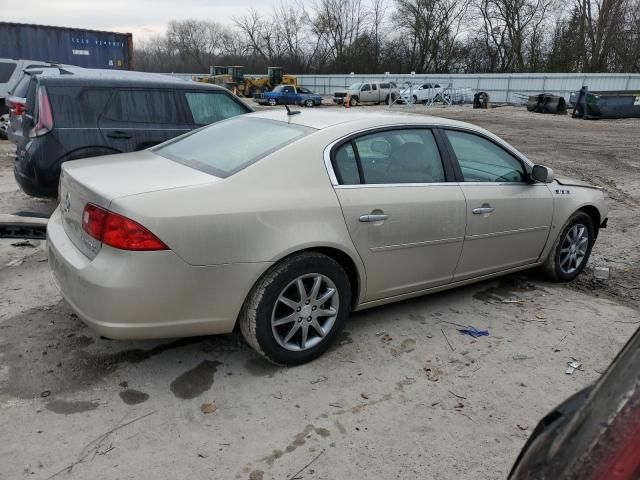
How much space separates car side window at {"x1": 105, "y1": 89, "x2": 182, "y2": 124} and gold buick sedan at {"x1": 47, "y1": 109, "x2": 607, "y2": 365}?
8.09 feet

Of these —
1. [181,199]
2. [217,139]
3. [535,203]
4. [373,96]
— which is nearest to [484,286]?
[535,203]

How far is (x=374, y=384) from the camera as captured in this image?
3.16m

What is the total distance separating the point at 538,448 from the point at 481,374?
2023mm

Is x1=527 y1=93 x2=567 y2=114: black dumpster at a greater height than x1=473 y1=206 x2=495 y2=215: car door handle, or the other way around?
x1=527 y1=93 x2=567 y2=114: black dumpster

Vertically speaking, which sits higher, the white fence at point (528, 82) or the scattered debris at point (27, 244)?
the white fence at point (528, 82)

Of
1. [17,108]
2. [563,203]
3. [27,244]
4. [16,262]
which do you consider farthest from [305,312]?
[17,108]

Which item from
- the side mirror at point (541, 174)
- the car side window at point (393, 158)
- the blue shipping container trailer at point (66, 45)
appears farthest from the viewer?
the blue shipping container trailer at point (66, 45)

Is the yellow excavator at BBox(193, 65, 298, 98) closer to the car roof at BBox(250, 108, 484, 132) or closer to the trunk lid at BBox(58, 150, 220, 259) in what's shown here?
the car roof at BBox(250, 108, 484, 132)

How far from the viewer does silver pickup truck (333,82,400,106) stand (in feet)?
122

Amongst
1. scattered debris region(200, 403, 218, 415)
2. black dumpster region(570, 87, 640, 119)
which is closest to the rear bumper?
scattered debris region(200, 403, 218, 415)

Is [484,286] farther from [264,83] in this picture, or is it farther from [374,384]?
[264,83]

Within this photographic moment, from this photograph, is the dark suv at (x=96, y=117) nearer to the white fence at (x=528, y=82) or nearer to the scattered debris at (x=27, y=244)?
the scattered debris at (x=27, y=244)

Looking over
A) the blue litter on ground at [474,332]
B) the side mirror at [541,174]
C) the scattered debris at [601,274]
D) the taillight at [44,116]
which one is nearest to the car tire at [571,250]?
the scattered debris at [601,274]

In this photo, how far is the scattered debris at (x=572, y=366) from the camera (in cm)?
339
